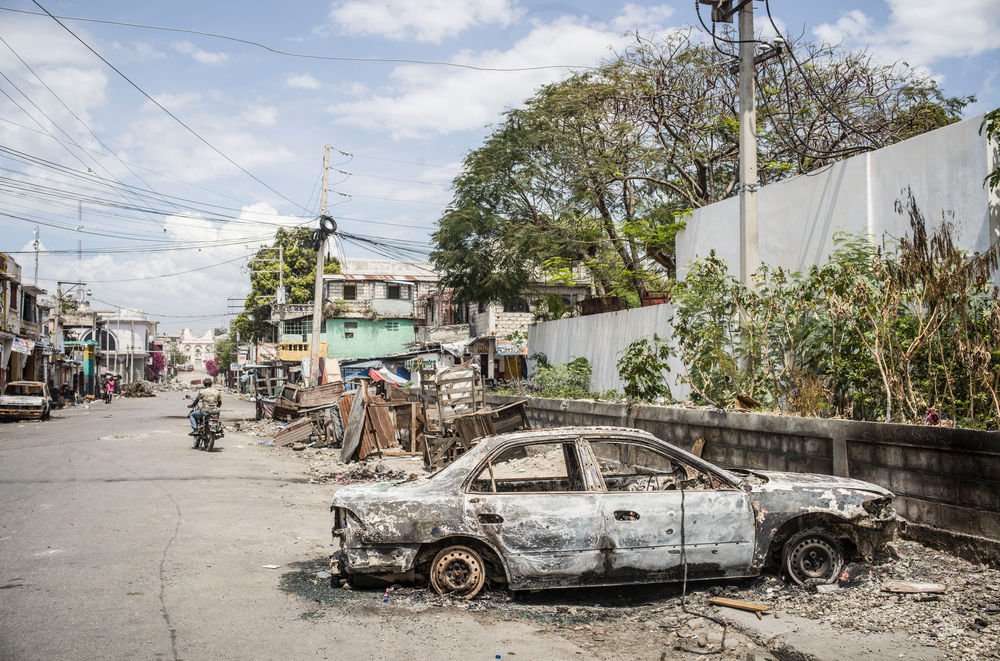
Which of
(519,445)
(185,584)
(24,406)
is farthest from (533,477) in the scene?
(24,406)

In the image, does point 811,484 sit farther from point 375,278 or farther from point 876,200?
point 375,278

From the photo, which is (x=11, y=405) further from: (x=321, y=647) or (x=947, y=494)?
(x=947, y=494)

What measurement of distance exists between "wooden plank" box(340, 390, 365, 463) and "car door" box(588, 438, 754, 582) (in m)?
11.0

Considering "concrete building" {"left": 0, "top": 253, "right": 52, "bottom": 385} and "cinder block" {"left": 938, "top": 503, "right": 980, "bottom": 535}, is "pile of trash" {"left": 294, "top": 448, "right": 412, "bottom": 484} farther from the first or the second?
"concrete building" {"left": 0, "top": 253, "right": 52, "bottom": 385}

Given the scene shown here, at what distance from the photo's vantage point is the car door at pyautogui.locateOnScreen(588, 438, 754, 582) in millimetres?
5547

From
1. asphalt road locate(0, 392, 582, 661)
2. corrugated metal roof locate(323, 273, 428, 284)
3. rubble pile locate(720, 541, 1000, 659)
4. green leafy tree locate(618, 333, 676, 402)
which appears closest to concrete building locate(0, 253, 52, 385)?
corrugated metal roof locate(323, 273, 428, 284)

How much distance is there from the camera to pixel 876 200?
9594 millimetres

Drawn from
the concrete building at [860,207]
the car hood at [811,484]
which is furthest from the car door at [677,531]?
the concrete building at [860,207]

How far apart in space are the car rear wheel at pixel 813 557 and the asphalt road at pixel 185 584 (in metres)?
2.11

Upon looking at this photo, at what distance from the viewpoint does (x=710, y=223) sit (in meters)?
13.3

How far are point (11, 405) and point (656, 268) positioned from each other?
26.5 metres

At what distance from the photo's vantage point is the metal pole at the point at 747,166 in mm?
9977

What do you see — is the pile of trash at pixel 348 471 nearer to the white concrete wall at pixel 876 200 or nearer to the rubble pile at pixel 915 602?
the white concrete wall at pixel 876 200

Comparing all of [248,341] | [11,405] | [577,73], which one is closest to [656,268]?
[577,73]
